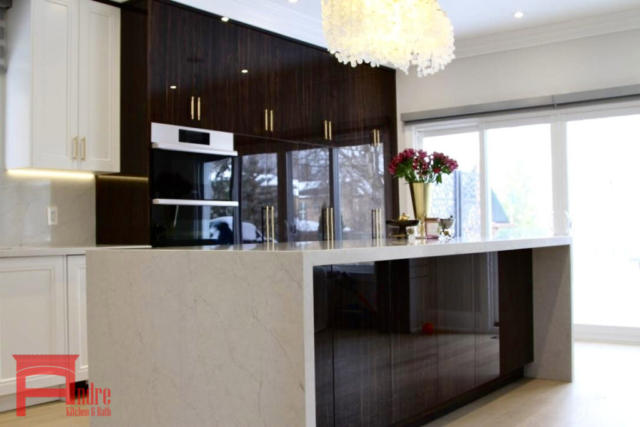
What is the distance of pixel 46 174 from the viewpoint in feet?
14.0

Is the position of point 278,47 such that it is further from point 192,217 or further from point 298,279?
point 298,279

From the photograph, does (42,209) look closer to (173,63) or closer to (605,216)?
(173,63)

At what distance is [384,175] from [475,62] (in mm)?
1343

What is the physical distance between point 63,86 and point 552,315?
11.0 ft

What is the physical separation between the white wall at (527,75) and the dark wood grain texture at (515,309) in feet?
7.12

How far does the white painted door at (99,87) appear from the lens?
4.13 metres

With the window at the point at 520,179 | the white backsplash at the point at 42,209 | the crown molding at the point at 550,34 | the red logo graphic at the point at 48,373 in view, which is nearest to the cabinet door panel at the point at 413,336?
the red logo graphic at the point at 48,373

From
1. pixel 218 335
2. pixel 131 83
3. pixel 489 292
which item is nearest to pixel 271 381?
pixel 218 335

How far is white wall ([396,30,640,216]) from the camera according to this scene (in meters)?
5.28

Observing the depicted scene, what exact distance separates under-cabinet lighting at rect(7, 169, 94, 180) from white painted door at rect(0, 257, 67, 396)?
2.73 feet

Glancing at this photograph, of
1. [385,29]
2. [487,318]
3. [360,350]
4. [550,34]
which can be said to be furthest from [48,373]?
[550,34]

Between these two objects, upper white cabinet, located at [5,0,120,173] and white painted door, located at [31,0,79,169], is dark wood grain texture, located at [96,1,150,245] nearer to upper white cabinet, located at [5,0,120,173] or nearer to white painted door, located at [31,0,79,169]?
upper white cabinet, located at [5,0,120,173]

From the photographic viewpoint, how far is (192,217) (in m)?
4.30

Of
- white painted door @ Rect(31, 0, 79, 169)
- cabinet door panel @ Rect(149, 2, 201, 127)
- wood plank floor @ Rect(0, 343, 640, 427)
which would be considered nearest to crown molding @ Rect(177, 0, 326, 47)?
cabinet door panel @ Rect(149, 2, 201, 127)
